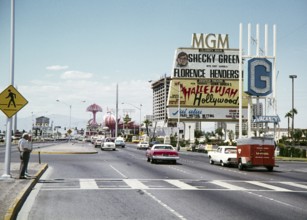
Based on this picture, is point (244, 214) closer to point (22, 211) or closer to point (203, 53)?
point (22, 211)

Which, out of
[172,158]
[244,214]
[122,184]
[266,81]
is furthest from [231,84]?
[244,214]

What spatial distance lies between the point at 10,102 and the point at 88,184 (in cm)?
423

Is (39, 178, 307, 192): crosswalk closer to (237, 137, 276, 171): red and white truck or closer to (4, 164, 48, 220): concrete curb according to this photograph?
(4, 164, 48, 220): concrete curb

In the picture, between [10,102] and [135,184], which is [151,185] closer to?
[135,184]

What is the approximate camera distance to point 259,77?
44906mm

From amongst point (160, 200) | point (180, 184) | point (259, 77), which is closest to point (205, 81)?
point (259, 77)

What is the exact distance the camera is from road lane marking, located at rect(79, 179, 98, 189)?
1623cm

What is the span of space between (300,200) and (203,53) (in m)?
66.1

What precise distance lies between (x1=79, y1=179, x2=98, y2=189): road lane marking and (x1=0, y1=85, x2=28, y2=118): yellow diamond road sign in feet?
12.1

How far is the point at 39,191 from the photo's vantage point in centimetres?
1493

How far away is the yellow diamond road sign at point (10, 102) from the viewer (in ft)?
54.3

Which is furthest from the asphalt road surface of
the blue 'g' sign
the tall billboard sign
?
the tall billboard sign

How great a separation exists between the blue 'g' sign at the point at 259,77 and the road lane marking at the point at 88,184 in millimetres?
28175

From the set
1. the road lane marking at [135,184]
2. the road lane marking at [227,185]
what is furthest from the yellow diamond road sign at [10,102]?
the road lane marking at [227,185]
